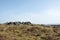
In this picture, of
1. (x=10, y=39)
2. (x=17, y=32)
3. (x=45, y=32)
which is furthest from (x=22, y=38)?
(x=45, y=32)

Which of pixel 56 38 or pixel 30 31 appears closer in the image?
pixel 56 38

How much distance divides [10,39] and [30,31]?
23.5ft

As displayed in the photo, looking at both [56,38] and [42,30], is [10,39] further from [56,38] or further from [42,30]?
[42,30]

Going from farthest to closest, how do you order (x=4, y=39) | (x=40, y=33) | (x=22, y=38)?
(x=40, y=33)
(x=22, y=38)
(x=4, y=39)

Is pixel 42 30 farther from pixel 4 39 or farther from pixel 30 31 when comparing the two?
pixel 4 39

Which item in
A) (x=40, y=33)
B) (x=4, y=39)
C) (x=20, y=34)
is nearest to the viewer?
(x=4, y=39)

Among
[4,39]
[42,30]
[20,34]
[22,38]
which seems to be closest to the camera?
[4,39]

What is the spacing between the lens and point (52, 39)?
24.0 meters

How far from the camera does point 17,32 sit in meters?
27.7

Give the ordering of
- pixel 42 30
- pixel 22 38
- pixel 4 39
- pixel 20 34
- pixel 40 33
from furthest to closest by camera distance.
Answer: pixel 42 30, pixel 40 33, pixel 20 34, pixel 22 38, pixel 4 39

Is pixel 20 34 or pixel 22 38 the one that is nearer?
pixel 22 38

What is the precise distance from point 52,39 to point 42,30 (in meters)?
6.01

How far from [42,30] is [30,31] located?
7.18 ft

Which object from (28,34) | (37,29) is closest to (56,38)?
(28,34)
